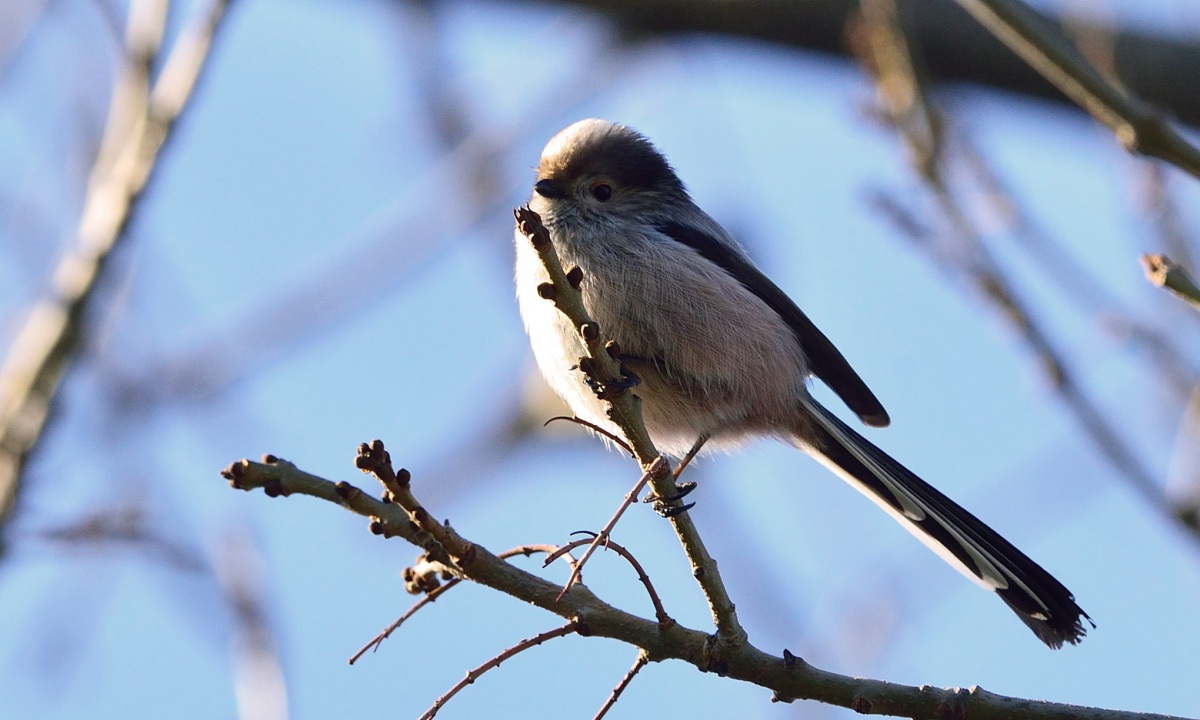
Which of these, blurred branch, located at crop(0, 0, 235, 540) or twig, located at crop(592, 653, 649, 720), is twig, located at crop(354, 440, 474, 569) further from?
blurred branch, located at crop(0, 0, 235, 540)

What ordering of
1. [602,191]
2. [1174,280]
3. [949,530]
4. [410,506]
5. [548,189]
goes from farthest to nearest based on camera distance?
[602,191] → [548,189] → [949,530] → [1174,280] → [410,506]

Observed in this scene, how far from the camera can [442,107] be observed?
498cm

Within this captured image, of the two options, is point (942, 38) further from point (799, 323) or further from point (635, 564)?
point (635, 564)

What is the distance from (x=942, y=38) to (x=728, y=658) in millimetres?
3771

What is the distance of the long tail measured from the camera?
277cm

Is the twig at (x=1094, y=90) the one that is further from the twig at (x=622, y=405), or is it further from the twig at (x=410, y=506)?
the twig at (x=410, y=506)

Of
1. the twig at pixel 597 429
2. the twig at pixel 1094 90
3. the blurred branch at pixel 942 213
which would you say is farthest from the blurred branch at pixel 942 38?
the twig at pixel 597 429

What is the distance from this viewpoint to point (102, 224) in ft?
10.4

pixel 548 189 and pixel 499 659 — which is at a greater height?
pixel 548 189

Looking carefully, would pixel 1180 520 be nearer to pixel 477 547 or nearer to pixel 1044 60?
pixel 1044 60

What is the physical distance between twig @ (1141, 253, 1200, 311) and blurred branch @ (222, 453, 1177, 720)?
Answer: 69 cm

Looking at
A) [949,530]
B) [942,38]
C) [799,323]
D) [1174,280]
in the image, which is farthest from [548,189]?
[942,38]

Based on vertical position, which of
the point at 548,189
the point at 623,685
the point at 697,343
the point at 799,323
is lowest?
the point at 623,685

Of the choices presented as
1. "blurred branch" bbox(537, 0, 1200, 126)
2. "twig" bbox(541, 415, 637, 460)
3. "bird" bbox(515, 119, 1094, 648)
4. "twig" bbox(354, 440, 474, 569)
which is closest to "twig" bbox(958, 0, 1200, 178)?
"bird" bbox(515, 119, 1094, 648)
